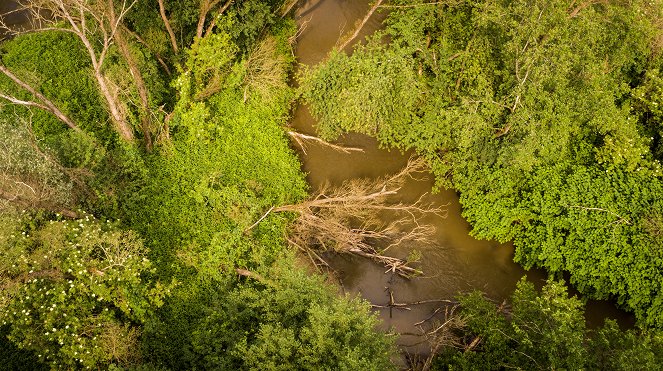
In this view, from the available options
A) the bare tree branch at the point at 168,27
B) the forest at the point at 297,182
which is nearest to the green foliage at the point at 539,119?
the forest at the point at 297,182

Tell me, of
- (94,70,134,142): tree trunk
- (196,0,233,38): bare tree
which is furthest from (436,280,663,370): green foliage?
(196,0,233,38): bare tree

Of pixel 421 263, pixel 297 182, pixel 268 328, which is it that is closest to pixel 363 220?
pixel 421 263

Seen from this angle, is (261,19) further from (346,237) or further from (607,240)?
(607,240)

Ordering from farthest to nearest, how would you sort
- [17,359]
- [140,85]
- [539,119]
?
[539,119] → [140,85] → [17,359]

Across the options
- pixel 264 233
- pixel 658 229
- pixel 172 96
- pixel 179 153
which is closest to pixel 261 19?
pixel 172 96

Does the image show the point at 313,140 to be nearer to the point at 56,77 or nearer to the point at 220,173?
the point at 220,173

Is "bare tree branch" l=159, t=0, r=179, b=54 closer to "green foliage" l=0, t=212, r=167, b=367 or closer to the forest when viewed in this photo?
the forest
